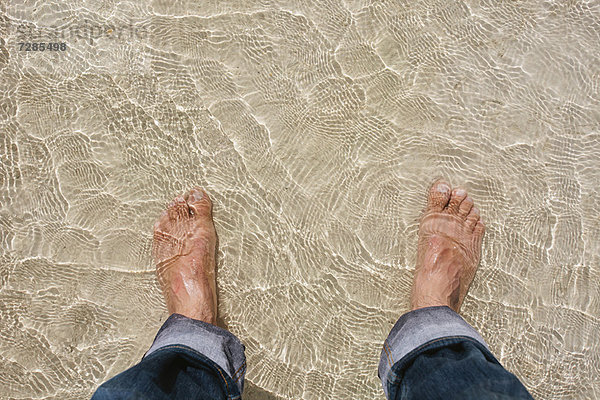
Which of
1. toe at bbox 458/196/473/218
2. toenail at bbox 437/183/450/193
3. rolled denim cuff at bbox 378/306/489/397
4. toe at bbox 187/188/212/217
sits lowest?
rolled denim cuff at bbox 378/306/489/397

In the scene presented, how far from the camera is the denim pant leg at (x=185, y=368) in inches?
55.9

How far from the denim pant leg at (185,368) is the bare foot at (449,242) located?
100cm

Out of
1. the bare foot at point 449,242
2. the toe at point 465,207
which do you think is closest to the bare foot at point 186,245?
the bare foot at point 449,242

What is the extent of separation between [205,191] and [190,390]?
1021 millimetres

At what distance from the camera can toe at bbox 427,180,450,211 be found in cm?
216

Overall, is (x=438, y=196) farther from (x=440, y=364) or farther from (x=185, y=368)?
(x=185, y=368)

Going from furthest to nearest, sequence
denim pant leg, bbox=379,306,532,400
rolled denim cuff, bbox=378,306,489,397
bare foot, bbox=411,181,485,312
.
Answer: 1. bare foot, bbox=411,181,485,312
2. rolled denim cuff, bbox=378,306,489,397
3. denim pant leg, bbox=379,306,532,400

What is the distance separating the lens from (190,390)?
154cm

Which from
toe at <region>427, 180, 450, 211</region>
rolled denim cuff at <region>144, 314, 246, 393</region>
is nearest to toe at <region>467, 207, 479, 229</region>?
toe at <region>427, 180, 450, 211</region>

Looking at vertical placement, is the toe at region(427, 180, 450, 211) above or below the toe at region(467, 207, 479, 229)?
above

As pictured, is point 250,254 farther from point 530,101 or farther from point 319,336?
point 530,101

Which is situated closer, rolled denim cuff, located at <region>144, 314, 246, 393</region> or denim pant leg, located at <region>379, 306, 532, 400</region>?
denim pant leg, located at <region>379, 306, 532, 400</region>

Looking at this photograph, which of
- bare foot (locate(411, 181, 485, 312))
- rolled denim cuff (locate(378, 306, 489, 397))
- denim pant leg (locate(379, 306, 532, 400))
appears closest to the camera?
denim pant leg (locate(379, 306, 532, 400))

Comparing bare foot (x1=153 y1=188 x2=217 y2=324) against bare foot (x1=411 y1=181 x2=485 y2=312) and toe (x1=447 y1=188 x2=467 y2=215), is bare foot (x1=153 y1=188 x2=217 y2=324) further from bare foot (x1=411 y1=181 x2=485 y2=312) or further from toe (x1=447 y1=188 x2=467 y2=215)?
toe (x1=447 y1=188 x2=467 y2=215)
